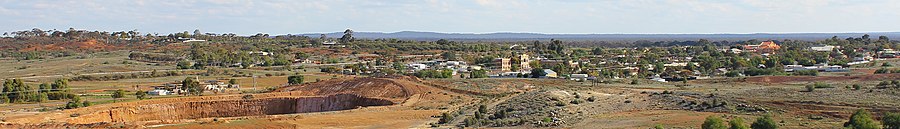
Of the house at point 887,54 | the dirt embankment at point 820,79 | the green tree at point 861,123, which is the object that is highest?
the green tree at point 861,123

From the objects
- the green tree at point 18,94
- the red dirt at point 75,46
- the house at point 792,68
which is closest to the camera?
the green tree at point 18,94

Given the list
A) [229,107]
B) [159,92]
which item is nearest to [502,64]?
[159,92]

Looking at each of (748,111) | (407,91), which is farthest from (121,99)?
(748,111)

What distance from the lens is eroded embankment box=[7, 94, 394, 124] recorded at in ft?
154

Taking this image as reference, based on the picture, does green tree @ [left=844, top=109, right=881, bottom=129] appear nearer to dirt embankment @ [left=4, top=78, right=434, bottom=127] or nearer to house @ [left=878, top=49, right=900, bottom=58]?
dirt embankment @ [left=4, top=78, right=434, bottom=127]

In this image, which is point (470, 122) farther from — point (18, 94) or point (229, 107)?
point (18, 94)

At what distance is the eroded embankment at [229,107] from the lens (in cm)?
4694

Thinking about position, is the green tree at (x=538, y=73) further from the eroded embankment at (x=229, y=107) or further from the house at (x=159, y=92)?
the house at (x=159, y=92)

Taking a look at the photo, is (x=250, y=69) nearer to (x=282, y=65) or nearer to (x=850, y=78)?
(x=282, y=65)

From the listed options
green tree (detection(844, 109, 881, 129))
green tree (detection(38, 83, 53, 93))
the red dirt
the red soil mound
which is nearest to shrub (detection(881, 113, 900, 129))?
green tree (detection(844, 109, 881, 129))

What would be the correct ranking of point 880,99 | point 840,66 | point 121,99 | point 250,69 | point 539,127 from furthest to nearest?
point 250,69 < point 840,66 < point 121,99 < point 880,99 < point 539,127

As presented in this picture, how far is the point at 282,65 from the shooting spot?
92938 mm

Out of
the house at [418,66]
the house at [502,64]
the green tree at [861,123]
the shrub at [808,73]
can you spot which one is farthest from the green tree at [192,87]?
the shrub at [808,73]

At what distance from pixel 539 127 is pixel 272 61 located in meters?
67.8
